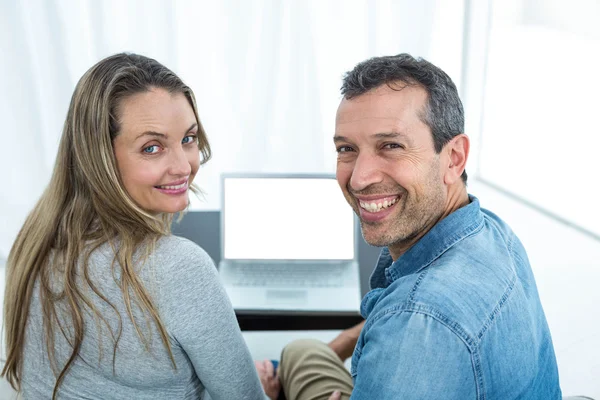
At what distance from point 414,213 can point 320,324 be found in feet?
1.84

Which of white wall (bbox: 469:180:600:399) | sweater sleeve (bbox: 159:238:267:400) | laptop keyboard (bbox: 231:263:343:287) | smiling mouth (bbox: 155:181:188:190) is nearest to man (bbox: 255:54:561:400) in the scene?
sweater sleeve (bbox: 159:238:267:400)

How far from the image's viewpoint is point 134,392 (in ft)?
4.34

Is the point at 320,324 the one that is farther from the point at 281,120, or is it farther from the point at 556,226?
the point at 556,226

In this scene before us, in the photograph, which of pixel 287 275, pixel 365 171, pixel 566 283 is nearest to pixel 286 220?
pixel 287 275

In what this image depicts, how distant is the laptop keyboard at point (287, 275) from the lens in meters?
1.86

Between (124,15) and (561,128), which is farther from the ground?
(124,15)

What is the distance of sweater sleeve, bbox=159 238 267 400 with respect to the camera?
4.10 feet

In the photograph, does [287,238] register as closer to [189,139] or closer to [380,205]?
[189,139]

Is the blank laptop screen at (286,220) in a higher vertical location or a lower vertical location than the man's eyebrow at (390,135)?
lower

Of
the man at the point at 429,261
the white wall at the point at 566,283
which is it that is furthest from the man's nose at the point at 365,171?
the white wall at the point at 566,283

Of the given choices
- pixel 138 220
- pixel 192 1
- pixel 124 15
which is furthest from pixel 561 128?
pixel 138 220

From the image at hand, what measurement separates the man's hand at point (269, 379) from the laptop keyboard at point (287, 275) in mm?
217

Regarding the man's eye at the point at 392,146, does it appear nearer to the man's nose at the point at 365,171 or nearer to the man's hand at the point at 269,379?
the man's nose at the point at 365,171

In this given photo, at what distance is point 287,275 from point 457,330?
0.94 m
